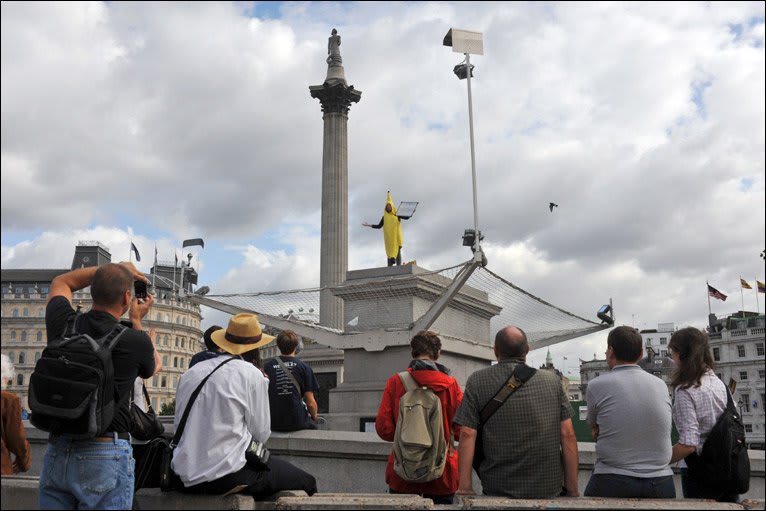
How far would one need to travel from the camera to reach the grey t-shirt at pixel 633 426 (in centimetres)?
493

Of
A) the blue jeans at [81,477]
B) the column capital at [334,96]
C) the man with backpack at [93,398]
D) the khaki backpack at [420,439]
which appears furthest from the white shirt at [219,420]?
the column capital at [334,96]

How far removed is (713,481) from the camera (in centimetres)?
519

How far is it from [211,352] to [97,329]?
1.41m

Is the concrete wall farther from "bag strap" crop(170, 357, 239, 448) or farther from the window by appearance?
the window

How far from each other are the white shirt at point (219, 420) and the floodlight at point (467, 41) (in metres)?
17.7

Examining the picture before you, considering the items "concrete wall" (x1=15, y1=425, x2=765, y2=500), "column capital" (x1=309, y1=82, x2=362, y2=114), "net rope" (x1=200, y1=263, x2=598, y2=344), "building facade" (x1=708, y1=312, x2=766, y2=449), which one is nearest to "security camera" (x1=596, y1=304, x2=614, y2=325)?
"net rope" (x1=200, y1=263, x2=598, y2=344)

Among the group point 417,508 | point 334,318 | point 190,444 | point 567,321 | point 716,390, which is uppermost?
point 334,318

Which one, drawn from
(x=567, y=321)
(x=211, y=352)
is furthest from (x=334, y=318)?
(x=211, y=352)

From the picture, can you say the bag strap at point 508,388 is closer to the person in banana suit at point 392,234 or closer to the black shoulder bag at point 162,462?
the black shoulder bag at point 162,462

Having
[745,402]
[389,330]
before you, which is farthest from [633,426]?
[745,402]

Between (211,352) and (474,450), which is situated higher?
(211,352)

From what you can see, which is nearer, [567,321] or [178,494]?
[178,494]

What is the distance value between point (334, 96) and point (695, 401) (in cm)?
3739

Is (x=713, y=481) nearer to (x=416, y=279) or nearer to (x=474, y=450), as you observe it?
(x=474, y=450)
